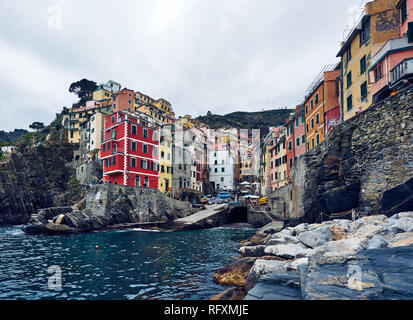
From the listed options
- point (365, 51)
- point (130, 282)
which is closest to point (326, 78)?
point (365, 51)

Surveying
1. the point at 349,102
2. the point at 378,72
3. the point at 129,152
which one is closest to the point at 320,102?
the point at 349,102

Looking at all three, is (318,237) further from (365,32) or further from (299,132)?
(299,132)

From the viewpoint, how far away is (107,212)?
41625mm

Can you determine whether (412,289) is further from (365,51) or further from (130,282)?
(365,51)

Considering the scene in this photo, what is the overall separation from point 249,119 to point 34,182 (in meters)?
141

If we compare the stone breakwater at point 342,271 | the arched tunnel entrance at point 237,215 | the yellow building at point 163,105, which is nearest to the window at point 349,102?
the stone breakwater at point 342,271

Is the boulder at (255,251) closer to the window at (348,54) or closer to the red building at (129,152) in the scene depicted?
the window at (348,54)

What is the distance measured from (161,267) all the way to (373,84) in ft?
83.9

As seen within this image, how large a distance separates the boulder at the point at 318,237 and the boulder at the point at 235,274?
3063 mm

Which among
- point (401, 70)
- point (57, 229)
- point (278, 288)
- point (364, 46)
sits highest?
point (364, 46)

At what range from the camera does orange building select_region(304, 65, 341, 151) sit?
113 ft

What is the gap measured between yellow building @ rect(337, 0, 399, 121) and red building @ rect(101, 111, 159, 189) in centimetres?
3564

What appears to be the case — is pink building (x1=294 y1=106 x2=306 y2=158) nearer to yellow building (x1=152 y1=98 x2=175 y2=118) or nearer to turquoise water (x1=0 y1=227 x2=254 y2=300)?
turquoise water (x1=0 y1=227 x2=254 y2=300)
